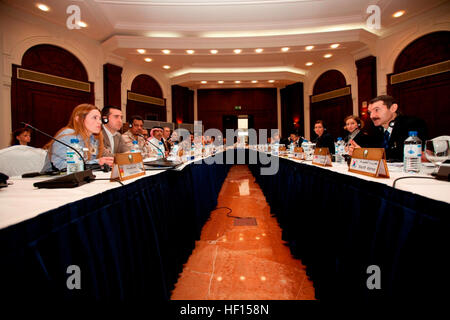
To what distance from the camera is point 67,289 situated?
506mm

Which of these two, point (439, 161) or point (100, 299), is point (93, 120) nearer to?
point (100, 299)

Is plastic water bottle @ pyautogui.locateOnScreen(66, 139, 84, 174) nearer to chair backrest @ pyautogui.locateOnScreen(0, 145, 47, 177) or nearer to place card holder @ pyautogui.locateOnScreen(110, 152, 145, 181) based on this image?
place card holder @ pyautogui.locateOnScreen(110, 152, 145, 181)

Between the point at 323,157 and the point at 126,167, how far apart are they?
1227mm

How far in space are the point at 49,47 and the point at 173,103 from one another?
3.76 metres

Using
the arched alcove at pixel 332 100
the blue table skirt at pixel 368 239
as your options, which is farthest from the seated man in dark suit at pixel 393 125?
the arched alcove at pixel 332 100

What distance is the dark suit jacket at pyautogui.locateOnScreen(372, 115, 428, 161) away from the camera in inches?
67.0

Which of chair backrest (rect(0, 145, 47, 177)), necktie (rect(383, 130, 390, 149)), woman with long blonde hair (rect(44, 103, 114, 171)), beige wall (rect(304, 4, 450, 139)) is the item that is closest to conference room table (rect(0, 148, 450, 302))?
woman with long blonde hair (rect(44, 103, 114, 171))

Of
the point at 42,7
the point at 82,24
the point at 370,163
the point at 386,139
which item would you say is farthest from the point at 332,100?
the point at 42,7

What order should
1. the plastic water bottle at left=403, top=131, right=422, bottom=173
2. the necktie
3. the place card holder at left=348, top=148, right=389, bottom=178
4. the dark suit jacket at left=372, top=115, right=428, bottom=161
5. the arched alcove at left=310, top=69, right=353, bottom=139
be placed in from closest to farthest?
the place card holder at left=348, top=148, right=389, bottom=178
the plastic water bottle at left=403, top=131, right=422, bottom=173
the dark suit jacket at left=372, top=115, right=428, bottom=161
the necktie
the arched alcove at left=310, top=69, right=353, bottom=139

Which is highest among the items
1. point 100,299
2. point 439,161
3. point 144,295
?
point 439,161

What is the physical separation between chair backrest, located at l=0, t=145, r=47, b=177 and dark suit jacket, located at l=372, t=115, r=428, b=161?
292 cm

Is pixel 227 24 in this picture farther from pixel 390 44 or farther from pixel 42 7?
pixel 390 44

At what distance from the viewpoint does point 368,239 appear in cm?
79
